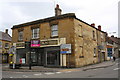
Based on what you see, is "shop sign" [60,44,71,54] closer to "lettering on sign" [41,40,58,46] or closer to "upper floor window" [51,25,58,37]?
"lettering on sign" [41,40,58,46]

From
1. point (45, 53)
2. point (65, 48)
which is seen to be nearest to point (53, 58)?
point (45, 53)

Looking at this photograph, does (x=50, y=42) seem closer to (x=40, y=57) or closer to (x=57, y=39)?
(x=57, y=39)

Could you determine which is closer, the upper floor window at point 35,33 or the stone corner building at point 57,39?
the stone corner building at point 57,39

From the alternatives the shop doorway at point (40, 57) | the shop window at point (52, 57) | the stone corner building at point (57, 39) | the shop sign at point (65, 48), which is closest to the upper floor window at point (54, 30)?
the stone corner building at point (57, 39)

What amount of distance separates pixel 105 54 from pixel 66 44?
1621 cm

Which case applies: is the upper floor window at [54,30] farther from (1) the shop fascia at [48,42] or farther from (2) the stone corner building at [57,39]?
(1) the shop fascia at [48,42]

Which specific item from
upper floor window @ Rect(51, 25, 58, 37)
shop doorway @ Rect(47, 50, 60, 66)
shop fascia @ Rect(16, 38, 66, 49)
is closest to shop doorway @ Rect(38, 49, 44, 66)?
shop fascia @ Rect(16, 38, 66, 49)

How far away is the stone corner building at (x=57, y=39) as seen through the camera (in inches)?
738

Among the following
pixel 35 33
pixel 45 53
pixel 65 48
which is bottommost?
pixel 45 53

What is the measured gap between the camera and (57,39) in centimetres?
1944

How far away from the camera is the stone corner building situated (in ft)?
61.5

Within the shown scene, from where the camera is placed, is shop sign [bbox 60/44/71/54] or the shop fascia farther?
the shop fascia

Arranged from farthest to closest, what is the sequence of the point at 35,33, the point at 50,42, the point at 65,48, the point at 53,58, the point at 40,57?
the point at 35,33
the point at 40,57
the point at 50,42
the point at 53,58
the point at 65,48

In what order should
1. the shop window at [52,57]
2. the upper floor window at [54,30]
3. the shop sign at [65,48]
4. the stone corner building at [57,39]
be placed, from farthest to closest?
1. the upper floor window at [54,30]
2. the shop window at [52,57]
3. the stone corner building at [57,39]
4. the shop sign at [65,48]
